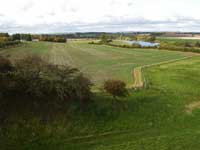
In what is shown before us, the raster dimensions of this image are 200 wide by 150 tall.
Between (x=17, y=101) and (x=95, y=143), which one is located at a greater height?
(x=17, y=101)

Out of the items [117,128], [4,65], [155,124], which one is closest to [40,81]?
[4,65]

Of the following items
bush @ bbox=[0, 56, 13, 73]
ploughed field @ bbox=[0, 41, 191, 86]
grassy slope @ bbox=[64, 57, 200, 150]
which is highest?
bush @ bbox=[0, 56, 13, 73]

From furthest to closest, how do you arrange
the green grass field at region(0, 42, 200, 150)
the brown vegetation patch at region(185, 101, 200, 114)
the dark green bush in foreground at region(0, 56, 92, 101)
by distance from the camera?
the brown vegetation patch at region(185, 101, 200, 114) < the dark green bush in foreground at region(0, 56, 92, 101) < the green grass field at region(0, 42, 200, 150)

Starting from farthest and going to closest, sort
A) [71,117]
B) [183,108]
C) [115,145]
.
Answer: [183,108]
[71,117]
[115,145]

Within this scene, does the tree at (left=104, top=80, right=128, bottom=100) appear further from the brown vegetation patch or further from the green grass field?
the brown vegetation patch

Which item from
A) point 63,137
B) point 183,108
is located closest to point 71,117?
point 63,137

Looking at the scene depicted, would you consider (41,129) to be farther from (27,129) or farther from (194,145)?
(194,145)

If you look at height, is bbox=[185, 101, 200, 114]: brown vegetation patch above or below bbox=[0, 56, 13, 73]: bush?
below

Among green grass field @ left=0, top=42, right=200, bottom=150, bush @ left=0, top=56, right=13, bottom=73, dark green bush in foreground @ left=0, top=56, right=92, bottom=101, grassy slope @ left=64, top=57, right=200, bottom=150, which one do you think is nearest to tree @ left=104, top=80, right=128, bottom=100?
green grass field @ left=0, top=42, right=200, bottom=150

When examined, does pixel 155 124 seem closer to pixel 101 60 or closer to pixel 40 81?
pixel 40 81
